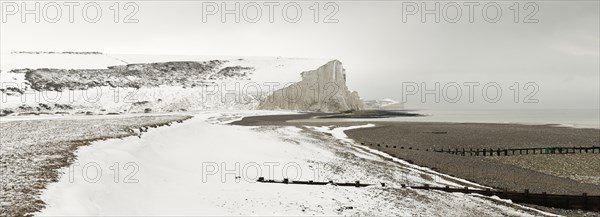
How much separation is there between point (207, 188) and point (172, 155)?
20.3ft

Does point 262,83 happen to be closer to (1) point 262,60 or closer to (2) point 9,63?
(1) point 262,60

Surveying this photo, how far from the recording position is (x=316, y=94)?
361ft

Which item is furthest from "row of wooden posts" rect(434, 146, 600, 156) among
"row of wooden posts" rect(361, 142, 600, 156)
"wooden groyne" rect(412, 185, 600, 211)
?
"wooden groyne" rect(412, 185, 600, 211)

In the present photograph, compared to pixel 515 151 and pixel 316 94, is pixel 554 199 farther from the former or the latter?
pixel 316 94

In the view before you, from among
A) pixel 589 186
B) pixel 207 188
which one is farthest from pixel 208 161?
pixel 589 186

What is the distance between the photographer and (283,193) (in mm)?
14688

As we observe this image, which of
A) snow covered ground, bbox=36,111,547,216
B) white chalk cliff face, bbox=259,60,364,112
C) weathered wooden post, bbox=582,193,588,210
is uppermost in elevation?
white chalk cliff face, bbox=259,60,364,112

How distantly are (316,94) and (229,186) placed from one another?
95.4 m

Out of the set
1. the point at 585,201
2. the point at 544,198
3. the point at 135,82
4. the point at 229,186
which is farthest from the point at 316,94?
the point at 229,186

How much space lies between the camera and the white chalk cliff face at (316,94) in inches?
4033

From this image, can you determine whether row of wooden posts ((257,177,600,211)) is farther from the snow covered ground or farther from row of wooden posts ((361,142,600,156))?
row of wooden posts ((361,142,600,156))

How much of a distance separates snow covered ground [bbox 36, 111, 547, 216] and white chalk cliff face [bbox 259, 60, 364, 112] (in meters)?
77.2

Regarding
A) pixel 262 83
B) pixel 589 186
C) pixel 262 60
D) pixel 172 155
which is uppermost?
pixel 262 60

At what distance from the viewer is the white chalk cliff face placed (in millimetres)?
102438
